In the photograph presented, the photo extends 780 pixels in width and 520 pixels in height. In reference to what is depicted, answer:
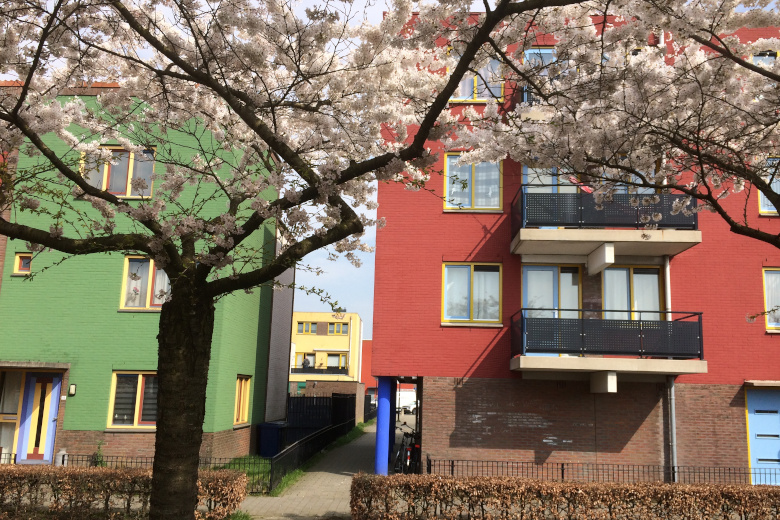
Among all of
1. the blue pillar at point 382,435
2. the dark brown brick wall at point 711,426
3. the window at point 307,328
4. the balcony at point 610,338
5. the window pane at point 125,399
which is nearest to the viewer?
the balcony at point 610,338

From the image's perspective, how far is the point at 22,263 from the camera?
17.5 m

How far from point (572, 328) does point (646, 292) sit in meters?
2.41

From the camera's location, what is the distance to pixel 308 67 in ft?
29.5

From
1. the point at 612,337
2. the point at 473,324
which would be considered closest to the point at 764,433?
the point at 612,337

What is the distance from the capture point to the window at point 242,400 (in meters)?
19.4

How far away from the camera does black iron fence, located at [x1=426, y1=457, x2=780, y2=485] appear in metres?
15.5

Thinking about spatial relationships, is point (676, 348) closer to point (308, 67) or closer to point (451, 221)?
point (451, 221)

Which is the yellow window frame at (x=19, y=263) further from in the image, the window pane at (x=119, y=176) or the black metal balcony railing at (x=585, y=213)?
the black metal balcony railing at (x=585, y=213)

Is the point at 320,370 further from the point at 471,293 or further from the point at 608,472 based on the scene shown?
the point at 608,472

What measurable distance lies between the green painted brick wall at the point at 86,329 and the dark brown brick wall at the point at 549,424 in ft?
17.8

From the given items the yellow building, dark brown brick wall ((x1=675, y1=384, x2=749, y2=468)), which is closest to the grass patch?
dark brown brick wall ((x1=675, y1=384, x2=749, y2=468))

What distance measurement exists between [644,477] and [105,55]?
13729 mm

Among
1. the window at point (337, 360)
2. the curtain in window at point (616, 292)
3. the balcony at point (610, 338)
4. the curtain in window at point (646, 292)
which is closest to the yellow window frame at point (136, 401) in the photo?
the balcony at point (610, 338)

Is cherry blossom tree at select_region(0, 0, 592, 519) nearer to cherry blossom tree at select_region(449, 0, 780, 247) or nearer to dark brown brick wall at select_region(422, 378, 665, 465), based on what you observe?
cherry blossom tree at select_region(449, 0, 780, 247)
